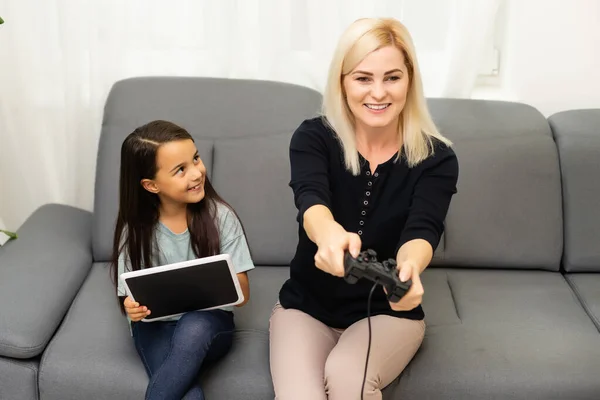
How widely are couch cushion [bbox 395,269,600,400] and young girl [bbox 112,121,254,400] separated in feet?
1.39

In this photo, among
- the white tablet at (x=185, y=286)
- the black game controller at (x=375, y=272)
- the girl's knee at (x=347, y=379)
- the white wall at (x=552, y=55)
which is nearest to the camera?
the black game controller at (x=375, y=272)

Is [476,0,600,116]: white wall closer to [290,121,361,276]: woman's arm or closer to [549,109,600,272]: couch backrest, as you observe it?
[549,109,600,272]: couch backrest

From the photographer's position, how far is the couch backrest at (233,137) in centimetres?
196

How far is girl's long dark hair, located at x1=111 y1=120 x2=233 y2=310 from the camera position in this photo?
1570mm

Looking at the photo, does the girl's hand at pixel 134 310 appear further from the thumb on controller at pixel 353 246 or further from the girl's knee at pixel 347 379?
the thumb on controller at pixel 353 246

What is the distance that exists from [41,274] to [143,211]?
1.10 feet

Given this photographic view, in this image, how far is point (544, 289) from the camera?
186 cm

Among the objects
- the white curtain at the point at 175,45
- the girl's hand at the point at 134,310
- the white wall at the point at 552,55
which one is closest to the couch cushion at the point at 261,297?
the girl's hand at the point at 134,310

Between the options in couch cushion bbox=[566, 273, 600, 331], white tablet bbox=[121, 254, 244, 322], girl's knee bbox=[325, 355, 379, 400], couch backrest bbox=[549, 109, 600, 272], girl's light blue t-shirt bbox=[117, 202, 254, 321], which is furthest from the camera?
couch backrest bbox=[549, 109, 600, 272]

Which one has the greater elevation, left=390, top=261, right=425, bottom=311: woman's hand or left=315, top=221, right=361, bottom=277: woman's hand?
left=315, top=221, right=361, bottom=277: woman's hand

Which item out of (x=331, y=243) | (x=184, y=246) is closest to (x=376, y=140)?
(x=331, y=243)

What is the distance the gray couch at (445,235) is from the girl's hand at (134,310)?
0.31 ft

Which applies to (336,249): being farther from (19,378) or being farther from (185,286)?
(19,378)

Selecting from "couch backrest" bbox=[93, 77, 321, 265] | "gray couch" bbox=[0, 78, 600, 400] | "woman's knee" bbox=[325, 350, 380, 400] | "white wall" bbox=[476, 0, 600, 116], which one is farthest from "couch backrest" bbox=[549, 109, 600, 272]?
"woman's knee" bbox=[325, 350, 380, 400]
